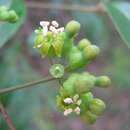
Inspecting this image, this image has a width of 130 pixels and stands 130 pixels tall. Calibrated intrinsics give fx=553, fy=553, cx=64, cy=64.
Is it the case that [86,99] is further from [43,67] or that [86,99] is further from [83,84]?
[43,67]

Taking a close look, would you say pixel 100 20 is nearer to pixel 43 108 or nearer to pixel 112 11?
pixel 43 108

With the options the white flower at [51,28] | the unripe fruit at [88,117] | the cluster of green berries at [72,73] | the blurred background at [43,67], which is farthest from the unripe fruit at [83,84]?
the blurred background at [43,67]

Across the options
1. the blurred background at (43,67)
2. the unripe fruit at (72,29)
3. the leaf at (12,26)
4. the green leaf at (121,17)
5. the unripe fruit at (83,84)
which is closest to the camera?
the unripe fruit at (83,84)

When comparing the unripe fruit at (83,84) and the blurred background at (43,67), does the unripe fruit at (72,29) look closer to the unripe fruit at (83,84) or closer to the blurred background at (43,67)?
the unripe fruit at (83,84)

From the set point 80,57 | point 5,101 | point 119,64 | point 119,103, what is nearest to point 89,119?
point 80,57

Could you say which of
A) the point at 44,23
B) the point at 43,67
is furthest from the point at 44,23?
the point at 43,67
